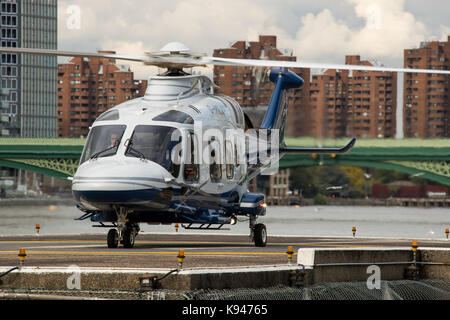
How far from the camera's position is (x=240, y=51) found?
6234 centimetres

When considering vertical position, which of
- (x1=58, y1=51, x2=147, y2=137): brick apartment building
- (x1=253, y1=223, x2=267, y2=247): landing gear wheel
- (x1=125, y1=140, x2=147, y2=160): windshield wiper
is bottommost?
(x1=253, y1=223, x2=267, y2=247): landing gear wheel

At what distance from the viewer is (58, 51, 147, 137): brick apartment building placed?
58328 mm

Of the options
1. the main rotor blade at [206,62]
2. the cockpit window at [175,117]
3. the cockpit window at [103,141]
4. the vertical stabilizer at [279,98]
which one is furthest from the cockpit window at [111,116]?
the vertical stabilizer at [279,98]

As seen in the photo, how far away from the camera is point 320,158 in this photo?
79312mm

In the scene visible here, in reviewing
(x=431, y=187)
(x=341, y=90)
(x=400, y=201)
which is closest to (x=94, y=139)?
(x=341, y=90)

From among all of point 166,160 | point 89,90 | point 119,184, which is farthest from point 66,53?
point 89,90

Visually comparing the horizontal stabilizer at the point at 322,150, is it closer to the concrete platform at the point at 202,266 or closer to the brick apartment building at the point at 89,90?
the concrete platform at the point at 202,266

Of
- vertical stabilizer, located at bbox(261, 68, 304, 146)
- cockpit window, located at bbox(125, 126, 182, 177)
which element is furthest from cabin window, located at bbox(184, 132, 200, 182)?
vertical stabilizer, located at bbox(261, 68, 304, 146)

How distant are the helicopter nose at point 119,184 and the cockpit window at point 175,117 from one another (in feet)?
4.50

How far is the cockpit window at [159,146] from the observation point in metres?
24.4

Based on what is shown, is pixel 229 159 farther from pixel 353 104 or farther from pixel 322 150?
pixel 353 104

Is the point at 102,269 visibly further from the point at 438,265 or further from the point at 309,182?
the point at 309,182

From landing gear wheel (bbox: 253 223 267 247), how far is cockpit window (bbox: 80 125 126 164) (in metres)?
5.39

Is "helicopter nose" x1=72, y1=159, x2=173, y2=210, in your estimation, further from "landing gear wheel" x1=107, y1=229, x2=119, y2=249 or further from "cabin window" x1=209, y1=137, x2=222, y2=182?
"cabin window" x1=209, y1=137, x2=222, y2=182
